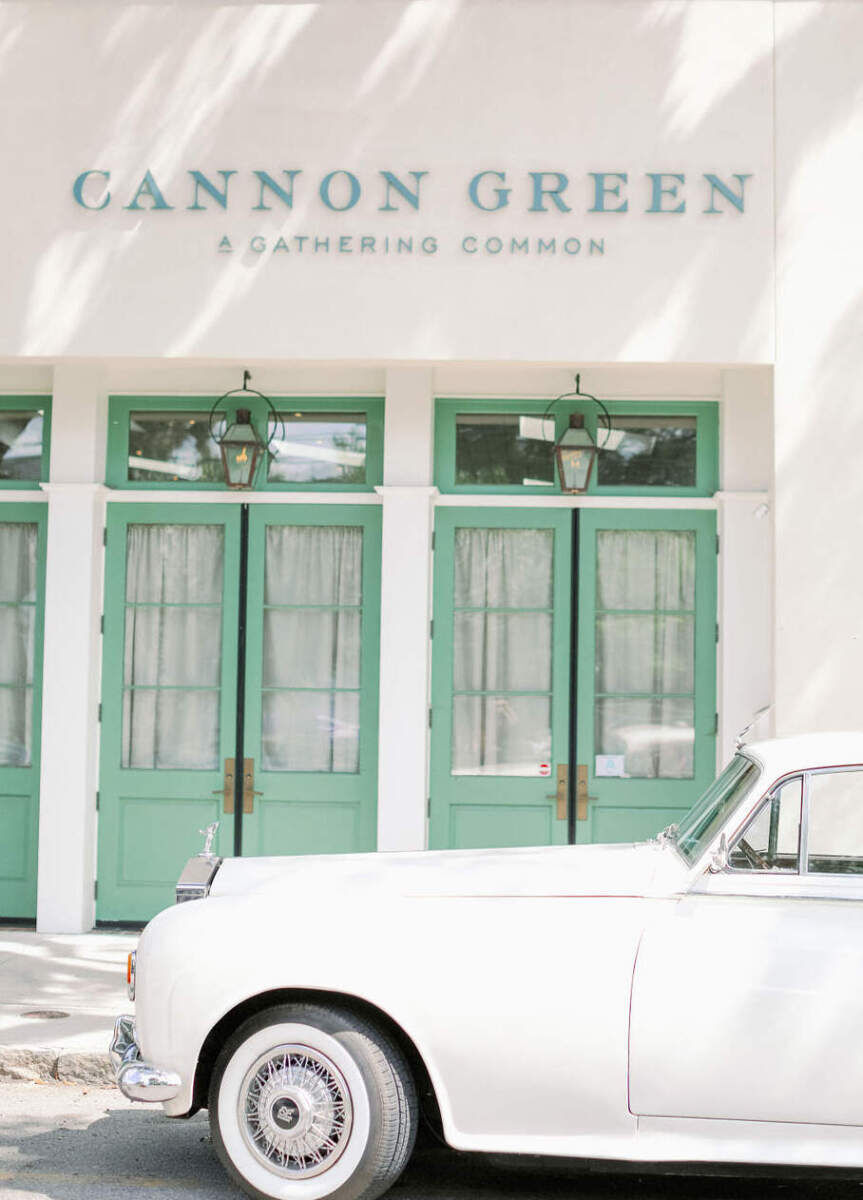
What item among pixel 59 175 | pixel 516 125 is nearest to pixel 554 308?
pixel 516 125

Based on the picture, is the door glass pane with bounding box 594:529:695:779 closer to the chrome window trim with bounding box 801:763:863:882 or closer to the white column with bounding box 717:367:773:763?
the white column with bounding box 717:367:773:763

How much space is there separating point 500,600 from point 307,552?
1322 millimetres

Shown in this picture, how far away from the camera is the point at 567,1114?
434 cm

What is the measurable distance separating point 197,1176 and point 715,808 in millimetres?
2275

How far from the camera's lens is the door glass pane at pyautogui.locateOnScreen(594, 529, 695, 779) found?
8953mm

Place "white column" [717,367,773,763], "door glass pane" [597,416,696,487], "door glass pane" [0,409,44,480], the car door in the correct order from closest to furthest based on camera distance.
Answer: the car door
"white column" [717,367,773,763]
"door glass pane" [597,416,696,487]
"door glass pane" [0,409,44,480]

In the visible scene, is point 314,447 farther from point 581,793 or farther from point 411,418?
point 581,793

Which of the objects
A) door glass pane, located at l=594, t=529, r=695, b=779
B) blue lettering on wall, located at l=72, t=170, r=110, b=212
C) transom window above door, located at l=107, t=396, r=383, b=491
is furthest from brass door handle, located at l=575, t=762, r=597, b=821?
blue lettering on wall, located at l=72, t=170, r=110, b=212

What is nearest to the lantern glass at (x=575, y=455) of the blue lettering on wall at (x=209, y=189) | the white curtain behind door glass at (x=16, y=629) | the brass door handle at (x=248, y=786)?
the blue lettering on wall at (x=209, y=189)

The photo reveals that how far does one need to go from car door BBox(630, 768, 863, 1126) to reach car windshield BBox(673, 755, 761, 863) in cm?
24

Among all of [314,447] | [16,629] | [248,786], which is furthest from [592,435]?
[16,629]

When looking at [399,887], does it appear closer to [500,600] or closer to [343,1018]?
[343,1018]

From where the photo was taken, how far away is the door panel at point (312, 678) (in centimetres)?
901

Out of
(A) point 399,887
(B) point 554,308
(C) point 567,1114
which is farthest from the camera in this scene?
(B) point 554,308
